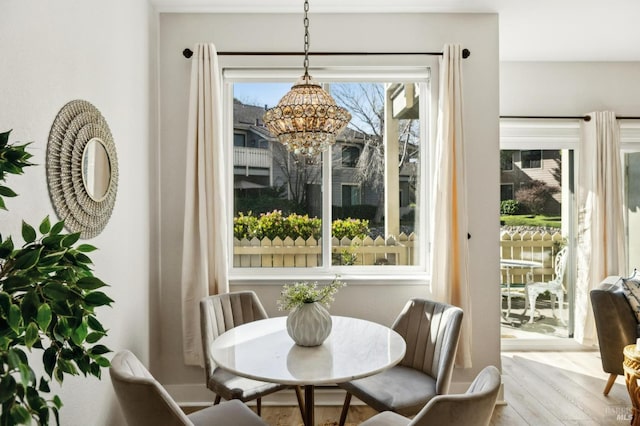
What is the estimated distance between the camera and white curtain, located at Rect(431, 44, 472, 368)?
281 centimetres

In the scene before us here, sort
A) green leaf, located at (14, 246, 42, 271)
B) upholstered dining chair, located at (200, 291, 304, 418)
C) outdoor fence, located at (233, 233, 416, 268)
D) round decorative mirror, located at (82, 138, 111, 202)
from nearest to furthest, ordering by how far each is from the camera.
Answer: green leaf, located at (14, 246, 42, 271)
round decorative mirror, located at (82, 138, 111, 202)
upholstered dining chair, located at (200, 291, 304, 418)
outdoor fence, located at (233, 233, 416, 268)

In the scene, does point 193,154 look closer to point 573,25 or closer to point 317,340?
point 317,340

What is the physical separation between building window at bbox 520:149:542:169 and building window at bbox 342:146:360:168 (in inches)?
76.2

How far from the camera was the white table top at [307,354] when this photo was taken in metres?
1.63

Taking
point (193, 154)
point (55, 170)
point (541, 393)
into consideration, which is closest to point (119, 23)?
point (193, 154)

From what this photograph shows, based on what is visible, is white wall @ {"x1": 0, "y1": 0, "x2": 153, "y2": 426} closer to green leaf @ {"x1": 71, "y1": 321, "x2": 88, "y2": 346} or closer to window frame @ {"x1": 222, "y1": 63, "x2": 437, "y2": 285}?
window frame @ {"x1": 222, "y1": 63, "x2": 437, "y2": 285}

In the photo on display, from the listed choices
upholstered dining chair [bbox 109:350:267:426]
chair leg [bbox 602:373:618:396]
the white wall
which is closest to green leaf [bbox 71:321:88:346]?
upholstered dining chair [bbox 109:350:267:426]

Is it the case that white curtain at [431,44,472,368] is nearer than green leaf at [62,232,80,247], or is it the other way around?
green leaf at [62,232,80,247]

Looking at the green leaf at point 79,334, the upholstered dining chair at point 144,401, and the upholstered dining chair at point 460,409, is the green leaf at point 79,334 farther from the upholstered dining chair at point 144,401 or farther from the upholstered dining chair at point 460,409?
the upholstered dining chair at point 460,409

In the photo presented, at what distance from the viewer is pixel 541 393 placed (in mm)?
3064

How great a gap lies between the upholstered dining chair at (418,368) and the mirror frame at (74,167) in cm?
155

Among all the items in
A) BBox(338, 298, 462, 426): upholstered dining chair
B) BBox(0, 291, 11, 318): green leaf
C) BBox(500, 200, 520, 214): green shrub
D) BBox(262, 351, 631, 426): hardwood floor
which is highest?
BBox(500, 200, 520, 214): green shrub

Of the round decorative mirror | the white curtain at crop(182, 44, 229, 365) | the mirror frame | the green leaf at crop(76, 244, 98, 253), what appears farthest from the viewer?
the white curtain at crop(182, 44, 229, 365)

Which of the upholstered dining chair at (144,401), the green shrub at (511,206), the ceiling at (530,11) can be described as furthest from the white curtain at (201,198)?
the green shrub at (511,206)
